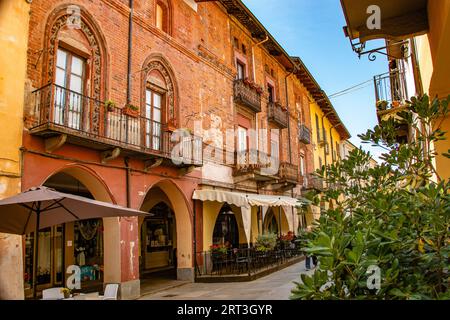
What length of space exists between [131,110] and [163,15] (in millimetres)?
4915

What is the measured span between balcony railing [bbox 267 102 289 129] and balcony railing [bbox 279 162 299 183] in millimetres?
2435

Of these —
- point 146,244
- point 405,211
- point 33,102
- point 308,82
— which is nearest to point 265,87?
point 308,82

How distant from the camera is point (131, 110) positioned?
11.5 m

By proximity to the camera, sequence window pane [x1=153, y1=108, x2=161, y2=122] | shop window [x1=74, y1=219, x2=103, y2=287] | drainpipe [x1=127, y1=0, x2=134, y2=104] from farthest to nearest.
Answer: shop window [x1=74, y1=219, x2=103, y2=287], window pane [x1=153, y1=108, x2=161, y2=122], drainpipe [x1=127, y1=0, x2=134, y2=104]

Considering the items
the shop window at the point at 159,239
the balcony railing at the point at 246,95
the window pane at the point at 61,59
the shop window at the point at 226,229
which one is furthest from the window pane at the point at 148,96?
the shop window at the point at 226,229

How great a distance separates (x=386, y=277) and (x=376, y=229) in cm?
34

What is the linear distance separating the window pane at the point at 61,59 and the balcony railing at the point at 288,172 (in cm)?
1393

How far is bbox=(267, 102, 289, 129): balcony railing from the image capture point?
2200 cm

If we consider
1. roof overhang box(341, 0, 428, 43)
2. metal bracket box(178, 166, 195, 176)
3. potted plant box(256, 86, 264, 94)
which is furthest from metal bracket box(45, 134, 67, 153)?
potted plant box(256, 86, 264, 94)

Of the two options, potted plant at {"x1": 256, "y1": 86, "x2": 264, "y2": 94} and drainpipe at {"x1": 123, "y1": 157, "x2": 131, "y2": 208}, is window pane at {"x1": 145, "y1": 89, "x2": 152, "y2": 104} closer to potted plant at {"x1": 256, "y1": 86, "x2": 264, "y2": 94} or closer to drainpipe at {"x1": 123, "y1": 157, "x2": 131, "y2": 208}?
drainpipe at {"x1": 123, "y1": 157, "x2": 131, "y2": 208}

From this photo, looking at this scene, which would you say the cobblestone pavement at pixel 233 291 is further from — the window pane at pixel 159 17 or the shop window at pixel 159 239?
the window pane at pixel 159 17

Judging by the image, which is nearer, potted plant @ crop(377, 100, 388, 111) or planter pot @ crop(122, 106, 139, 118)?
potted plant @ crop(377, 100, 388, 111)

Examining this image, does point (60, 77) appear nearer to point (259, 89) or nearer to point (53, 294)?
point (53, 294)

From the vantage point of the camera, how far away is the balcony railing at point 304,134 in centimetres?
2710
